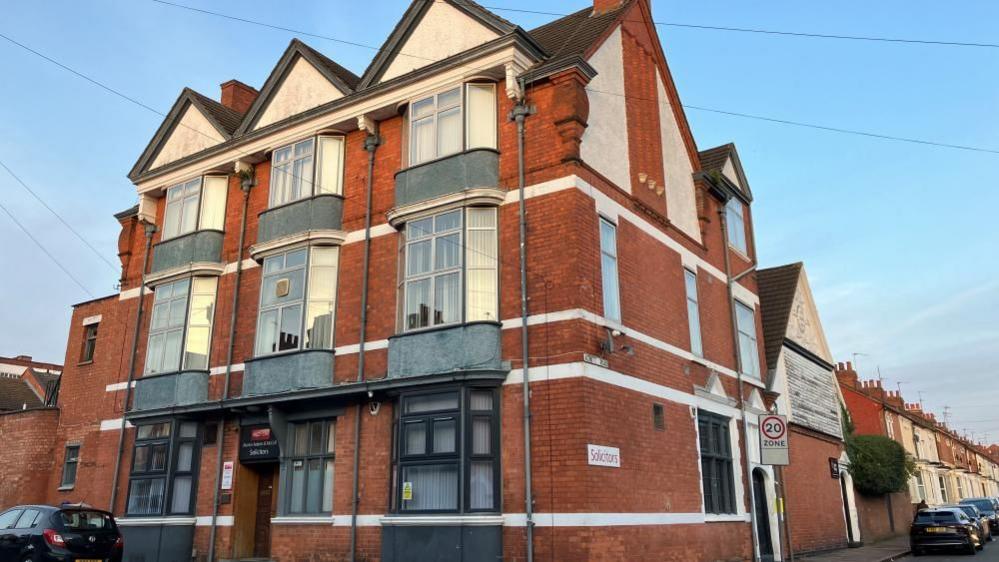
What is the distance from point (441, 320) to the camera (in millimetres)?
14930

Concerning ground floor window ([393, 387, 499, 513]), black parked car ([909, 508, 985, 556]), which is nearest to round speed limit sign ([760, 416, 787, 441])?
ground floor window ([393, 387, 499, 513])

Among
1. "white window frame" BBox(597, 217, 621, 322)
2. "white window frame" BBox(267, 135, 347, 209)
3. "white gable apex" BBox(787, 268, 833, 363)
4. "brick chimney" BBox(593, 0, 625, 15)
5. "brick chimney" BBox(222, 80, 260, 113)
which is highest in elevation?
"brick chimney" BBox(222, 80, 260, 113)

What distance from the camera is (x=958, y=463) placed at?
6700 cm

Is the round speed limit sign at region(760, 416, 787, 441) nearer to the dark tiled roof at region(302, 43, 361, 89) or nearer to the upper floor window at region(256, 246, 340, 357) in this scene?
the upper floor window at region(256, 246, 340, 357)

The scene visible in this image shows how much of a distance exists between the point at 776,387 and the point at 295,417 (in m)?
14.1

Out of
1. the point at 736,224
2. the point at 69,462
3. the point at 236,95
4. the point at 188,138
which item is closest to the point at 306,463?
the point at 188,138

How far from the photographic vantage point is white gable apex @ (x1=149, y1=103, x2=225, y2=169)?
20.8m

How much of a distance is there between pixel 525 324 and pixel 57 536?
Answer: 31.1 ft

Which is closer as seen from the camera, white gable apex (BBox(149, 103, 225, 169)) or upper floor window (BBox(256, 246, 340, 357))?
upper floor window (BBox(256, 246, 340, 357))

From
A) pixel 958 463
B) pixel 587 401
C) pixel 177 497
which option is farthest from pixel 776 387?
pixel 958 463

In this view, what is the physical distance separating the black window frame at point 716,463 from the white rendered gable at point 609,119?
19.7 feet

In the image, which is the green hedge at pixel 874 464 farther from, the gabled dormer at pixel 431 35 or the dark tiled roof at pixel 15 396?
the dark tiled roof at pixel 15 396

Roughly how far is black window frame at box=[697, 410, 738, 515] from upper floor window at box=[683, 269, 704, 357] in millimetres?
1548

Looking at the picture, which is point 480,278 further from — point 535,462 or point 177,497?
point 177,497
